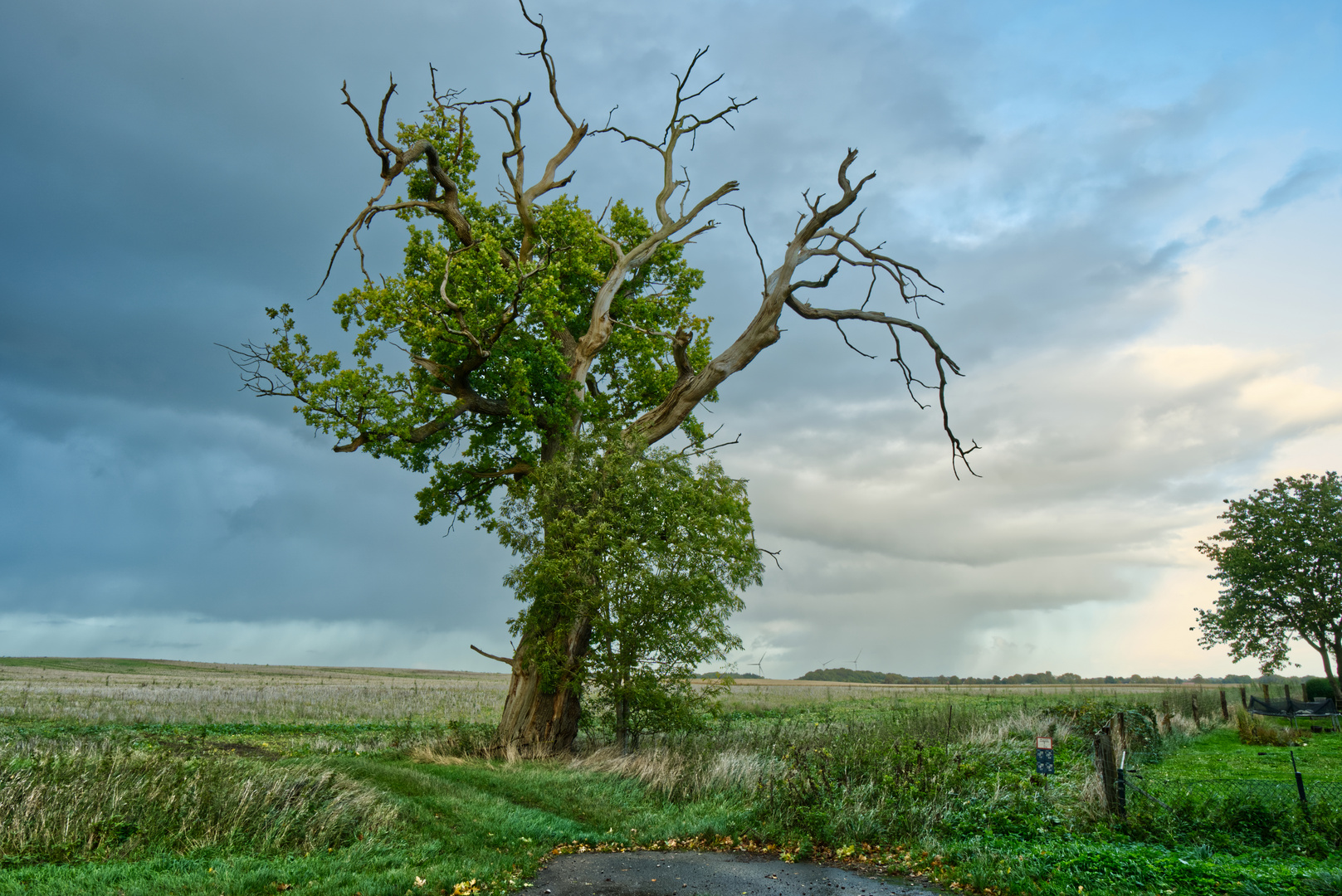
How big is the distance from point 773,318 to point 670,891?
15914 mm

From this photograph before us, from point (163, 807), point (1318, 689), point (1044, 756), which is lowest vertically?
point (163, 807)

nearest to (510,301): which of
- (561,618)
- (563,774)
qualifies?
Answer: (561,618)

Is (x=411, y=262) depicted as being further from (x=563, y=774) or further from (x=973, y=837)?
(x=973, y=837)

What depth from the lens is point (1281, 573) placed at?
128 feet

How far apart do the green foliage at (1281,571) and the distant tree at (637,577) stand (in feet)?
112

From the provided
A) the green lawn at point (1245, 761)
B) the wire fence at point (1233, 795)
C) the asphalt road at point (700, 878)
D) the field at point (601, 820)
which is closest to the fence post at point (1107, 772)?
the wire fence at point (1233, 795)

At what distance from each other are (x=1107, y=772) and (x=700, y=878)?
18.5 feet

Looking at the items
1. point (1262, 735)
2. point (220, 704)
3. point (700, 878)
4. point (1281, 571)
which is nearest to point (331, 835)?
point (700, 878)

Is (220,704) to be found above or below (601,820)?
above

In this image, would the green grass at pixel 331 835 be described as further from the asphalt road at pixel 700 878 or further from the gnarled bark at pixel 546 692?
the gnarled bark at pixel 546 692

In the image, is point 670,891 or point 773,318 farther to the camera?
point 773,318

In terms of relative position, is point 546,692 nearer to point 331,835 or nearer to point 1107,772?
point 331,835

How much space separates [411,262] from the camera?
23828 millimetres

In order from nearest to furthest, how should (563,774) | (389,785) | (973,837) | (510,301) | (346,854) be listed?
(346,854)
(973,837)
(389,785)
(563,774)
(510,301)
